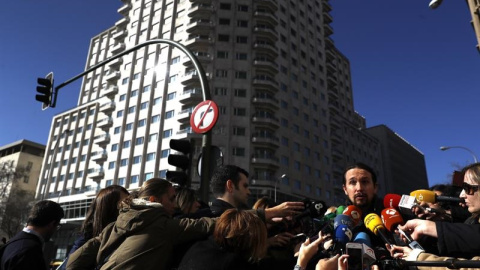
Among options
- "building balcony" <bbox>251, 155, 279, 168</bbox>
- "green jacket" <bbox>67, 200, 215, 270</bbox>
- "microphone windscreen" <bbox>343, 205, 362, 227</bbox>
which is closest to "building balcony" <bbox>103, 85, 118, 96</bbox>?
"building balcony" <bbox>251, 155, 279, 168</bbox>

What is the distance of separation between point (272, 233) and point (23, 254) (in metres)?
2.62

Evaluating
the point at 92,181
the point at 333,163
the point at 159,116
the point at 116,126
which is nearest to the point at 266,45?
the point at 159,116

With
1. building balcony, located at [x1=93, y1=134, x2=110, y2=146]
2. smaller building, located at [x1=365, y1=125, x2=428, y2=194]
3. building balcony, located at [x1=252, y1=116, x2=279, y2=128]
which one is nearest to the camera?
building balcony, located at [x1=252, y1=116, x2=279, y2=128]

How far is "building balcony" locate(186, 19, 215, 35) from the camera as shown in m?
46.7

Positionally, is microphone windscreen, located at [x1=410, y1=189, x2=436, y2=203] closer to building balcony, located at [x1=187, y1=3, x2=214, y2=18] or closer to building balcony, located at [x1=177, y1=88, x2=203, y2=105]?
building balcony, located at [x1=177, y1=88, x2=203, y2=105]

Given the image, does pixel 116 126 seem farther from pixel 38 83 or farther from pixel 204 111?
pixel 204 111

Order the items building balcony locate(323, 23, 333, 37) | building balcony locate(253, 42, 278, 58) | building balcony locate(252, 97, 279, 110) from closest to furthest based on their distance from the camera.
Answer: building balcony locate(252, 97, 279, 110) < building balcony locate(253, 42, 278, 58) < building balcony locate(323, 23, 333, 37)

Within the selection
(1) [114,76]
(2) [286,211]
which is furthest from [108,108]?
(2) [286,211]

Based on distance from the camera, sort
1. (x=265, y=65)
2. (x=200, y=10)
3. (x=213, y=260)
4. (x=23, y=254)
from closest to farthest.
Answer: (x=213, y=260), (x=23, y=254), (x=265, y=65), (x=200, y=10)

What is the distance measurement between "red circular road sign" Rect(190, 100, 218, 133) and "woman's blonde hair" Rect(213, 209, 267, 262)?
3754 millimetres

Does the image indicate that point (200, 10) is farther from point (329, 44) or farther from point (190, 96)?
point (329, 44)

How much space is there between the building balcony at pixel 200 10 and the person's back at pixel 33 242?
156ft

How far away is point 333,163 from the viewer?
53.8m

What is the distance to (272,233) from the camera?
10.4 feet
